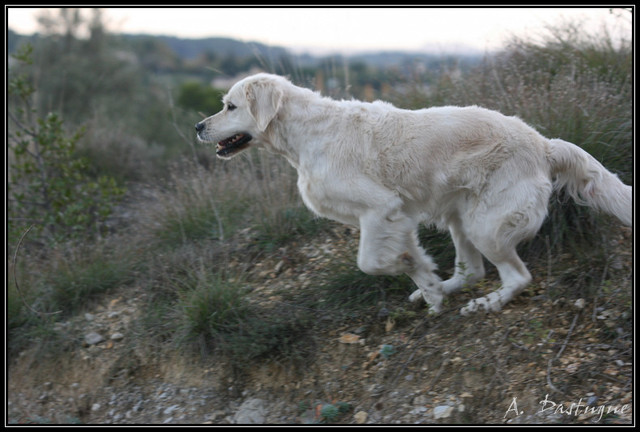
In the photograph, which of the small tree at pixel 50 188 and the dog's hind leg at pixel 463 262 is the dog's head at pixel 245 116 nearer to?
the dog's hind leg at pixel 463 262

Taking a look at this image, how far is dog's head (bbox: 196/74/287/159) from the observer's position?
15.3ft

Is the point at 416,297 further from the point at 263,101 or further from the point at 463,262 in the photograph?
the point at 263,101

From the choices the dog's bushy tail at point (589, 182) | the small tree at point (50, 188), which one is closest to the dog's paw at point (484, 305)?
the dog's bushy tail at point (589, 182)

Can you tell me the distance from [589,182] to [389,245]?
1.40 metres

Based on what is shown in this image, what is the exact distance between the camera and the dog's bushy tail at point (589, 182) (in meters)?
4.18

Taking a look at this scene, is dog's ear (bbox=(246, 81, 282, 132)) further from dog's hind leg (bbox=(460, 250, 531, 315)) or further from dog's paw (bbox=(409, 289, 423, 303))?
dog's hind leg (bbox=(460, 250, 531, 315))

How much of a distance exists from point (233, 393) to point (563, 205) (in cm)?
287

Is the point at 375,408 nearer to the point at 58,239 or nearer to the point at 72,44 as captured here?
the point at 58,239

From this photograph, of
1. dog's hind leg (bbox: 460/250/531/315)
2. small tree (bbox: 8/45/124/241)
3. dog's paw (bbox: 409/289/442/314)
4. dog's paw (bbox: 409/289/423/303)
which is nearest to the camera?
dog's hind leg (bbox: 460/250/531/315)

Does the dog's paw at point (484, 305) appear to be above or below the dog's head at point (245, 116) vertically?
below

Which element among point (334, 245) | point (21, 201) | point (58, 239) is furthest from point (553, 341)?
point (21, 201)

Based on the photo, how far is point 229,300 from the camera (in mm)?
4957

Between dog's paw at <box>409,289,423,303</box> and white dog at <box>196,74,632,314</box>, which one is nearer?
white dog at <box>196,74,632,314</box>

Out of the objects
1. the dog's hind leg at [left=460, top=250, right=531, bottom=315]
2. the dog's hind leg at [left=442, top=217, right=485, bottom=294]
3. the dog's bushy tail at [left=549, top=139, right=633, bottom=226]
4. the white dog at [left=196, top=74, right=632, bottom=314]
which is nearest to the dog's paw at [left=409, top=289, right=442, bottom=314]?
the white dog at [left=196, top=74, right=632, bottom=314]
